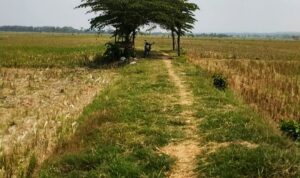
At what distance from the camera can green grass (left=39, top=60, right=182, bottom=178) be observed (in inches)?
329

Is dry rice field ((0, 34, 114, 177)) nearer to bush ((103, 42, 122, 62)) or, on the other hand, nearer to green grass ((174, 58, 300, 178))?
green grass ((174, 58, 300, 178))

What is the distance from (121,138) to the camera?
1023 cm

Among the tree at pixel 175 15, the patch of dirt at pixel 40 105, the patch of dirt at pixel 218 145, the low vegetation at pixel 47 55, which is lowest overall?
the patch of dirt at pixel 40 105

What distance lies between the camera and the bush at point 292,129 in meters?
10.5

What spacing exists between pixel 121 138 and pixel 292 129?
12.9 ft

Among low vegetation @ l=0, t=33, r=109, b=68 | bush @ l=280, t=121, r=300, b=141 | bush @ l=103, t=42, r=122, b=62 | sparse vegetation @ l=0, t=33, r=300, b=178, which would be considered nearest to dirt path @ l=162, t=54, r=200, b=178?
sparse vegetation @ l=0, t=33, r=300, b=178

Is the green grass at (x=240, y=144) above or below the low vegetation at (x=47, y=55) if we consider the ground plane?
below

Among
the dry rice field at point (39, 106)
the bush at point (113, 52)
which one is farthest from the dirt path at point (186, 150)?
the bush at point (113, 52)

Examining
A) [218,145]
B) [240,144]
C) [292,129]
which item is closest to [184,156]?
[218,145]

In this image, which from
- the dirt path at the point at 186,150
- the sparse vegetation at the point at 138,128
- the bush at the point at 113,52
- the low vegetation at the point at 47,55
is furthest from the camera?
the bush at the point at 113,52

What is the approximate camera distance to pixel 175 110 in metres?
13.1

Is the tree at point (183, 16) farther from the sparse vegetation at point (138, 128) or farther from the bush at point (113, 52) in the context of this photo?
the sparse vegetation at point (138, 128)

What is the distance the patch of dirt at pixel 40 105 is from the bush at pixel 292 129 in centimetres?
516

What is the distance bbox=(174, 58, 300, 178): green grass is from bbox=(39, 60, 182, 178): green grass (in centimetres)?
80
